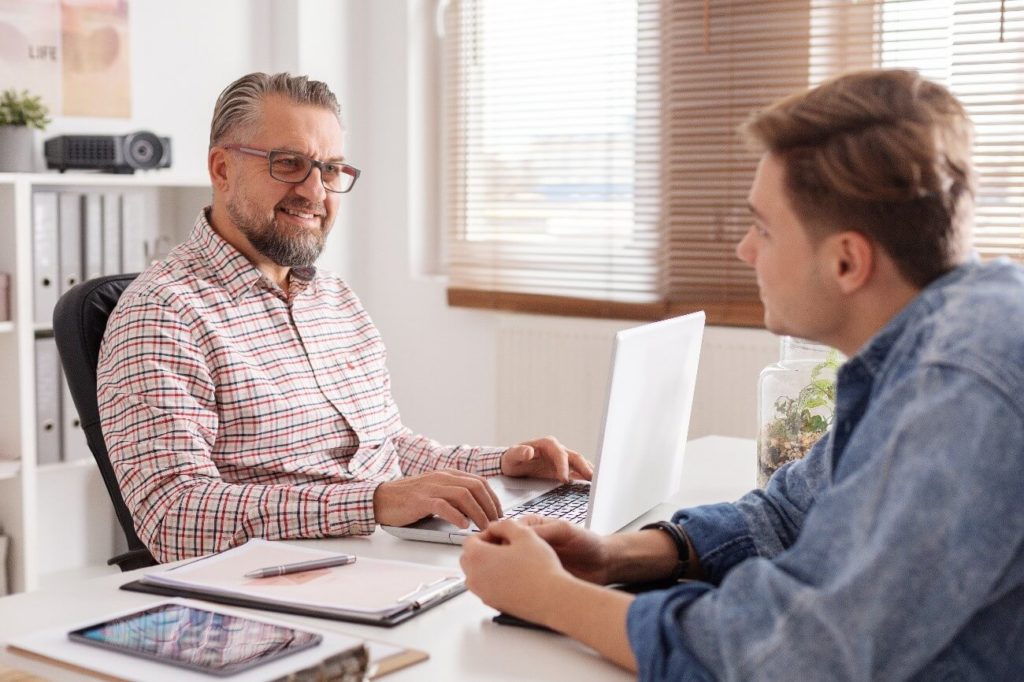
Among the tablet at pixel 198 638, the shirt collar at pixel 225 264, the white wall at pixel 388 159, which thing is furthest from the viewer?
the white wall at pixel 388 159

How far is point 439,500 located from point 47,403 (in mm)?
1901

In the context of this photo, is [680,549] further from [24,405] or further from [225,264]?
[24,405]

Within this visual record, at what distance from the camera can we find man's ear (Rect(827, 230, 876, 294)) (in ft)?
3.14

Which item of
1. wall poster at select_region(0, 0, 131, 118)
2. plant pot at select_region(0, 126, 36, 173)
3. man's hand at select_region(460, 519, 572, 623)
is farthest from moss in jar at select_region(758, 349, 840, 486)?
wall poster at select_region(0, 0, 131, 118)

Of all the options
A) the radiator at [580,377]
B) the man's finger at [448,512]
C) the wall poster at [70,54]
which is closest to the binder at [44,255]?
the wall poster at [70,54]

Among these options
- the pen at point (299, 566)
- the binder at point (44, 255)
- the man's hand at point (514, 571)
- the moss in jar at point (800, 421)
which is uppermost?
the binder at point (44, 255)

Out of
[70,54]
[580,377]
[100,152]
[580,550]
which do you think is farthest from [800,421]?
[70,54]

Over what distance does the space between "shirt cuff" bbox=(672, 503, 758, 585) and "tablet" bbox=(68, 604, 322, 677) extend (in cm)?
44

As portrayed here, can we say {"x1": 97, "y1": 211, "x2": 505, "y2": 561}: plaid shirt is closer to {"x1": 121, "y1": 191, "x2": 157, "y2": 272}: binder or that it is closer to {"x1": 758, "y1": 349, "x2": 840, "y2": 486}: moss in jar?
{"x1": 758, "y1": 349, "x2": 840, "y2": 486}: moss in jar

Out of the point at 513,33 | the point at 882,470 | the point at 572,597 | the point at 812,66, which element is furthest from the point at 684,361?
the point at 513,33

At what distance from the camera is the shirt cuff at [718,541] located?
4.29ft

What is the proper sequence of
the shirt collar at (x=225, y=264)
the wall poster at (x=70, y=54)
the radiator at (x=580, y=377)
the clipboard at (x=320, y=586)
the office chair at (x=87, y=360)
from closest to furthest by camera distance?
the clipboard at (x=320, y=586) → the office chair at (x=87, y=360) → the shirt collar at (x=225, y=264) → the wall poster at (x=70, y=54) → the radiator at (x=580, y=377)

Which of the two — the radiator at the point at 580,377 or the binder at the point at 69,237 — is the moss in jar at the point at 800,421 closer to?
the radiator at the point at 580,377

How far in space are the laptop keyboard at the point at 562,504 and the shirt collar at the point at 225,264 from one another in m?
0.62
